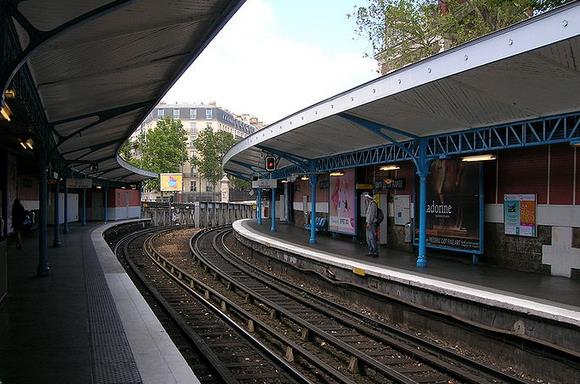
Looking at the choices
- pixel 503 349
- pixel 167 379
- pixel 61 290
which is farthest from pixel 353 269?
pixel 167 379

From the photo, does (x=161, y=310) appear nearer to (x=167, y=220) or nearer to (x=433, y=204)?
(x=433, y=204)

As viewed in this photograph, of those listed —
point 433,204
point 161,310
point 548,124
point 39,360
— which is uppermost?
point 548,124

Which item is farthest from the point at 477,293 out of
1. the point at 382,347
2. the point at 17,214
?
the point at 17,214

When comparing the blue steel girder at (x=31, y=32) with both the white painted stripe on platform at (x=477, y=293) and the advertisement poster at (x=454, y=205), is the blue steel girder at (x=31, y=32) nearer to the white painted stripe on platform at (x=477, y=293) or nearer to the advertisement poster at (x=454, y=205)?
the white painted stripe on platform at (x=477, y=293)

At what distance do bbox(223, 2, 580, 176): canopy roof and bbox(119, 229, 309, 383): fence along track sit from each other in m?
4.99

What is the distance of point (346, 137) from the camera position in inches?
569

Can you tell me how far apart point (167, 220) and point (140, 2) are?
42.0 meters

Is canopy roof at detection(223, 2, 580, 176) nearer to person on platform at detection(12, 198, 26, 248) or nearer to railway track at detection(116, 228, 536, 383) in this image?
railway track at detection(116, 228, 536, 383)

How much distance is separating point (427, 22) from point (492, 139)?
15.1 m

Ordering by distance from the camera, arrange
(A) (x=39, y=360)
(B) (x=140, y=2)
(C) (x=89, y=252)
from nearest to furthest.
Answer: (A) (x=39, y=360) → (B) (x=140, y=2) → (C) (x=89, y=252)

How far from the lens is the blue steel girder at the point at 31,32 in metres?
4.65

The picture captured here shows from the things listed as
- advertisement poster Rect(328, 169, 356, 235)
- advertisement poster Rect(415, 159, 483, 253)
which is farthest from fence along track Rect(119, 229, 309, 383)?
advertisement poster Rect(328, 169, 356, 235)

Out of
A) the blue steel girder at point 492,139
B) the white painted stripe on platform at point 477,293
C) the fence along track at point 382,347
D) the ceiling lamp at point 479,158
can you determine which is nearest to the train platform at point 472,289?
the white painted stripe on platform at point 477,293

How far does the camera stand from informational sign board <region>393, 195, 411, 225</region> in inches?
615
